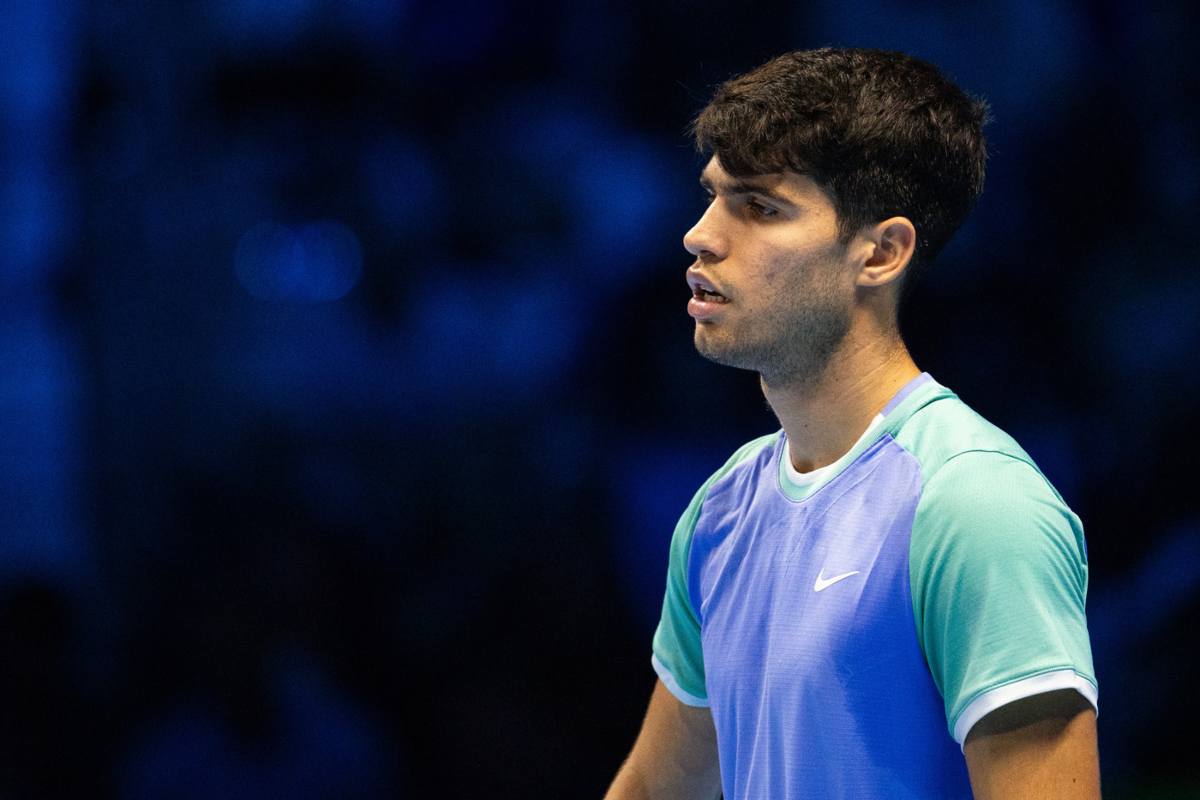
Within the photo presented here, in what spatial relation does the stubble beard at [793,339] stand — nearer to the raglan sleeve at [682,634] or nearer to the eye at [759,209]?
the eye at [759,209]

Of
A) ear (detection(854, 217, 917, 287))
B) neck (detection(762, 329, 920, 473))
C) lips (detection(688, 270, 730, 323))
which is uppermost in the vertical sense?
ear (detection(854, 217, 917, 287))

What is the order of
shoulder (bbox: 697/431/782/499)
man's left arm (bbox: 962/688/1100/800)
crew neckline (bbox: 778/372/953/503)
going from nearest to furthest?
man's left arm (bbox: 962/688/1100/800)
crew neckline (bbox: 778/372/953/503)
shoulder (bbox: 697/431/782/499)

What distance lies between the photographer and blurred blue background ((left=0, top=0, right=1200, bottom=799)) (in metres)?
3.39

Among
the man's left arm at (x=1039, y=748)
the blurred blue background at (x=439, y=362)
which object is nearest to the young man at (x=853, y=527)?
the man's left arm at (x=1039, y=748)

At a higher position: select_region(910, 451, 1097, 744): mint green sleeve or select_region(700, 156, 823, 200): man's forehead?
select_region(700, 156, 823, 200): man's forehead

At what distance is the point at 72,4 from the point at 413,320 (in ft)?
3.84

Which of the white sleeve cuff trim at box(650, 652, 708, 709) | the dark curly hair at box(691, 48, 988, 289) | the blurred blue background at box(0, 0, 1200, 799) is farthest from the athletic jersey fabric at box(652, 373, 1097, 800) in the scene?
the blurred blue background at box(0, 0, 1200, 799)

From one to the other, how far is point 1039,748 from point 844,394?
17.6 inches

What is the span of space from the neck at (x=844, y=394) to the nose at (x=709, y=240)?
0.16 metres

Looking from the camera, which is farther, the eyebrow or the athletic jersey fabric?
the eyebrow

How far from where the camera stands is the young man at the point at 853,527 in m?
1.20

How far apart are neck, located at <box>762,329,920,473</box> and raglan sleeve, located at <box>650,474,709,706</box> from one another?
0.18 m

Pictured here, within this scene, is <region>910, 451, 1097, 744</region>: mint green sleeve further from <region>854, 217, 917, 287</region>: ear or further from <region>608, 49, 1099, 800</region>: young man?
<region>854, 217, 917, 287</region>: ear

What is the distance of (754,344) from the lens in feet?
4.88
